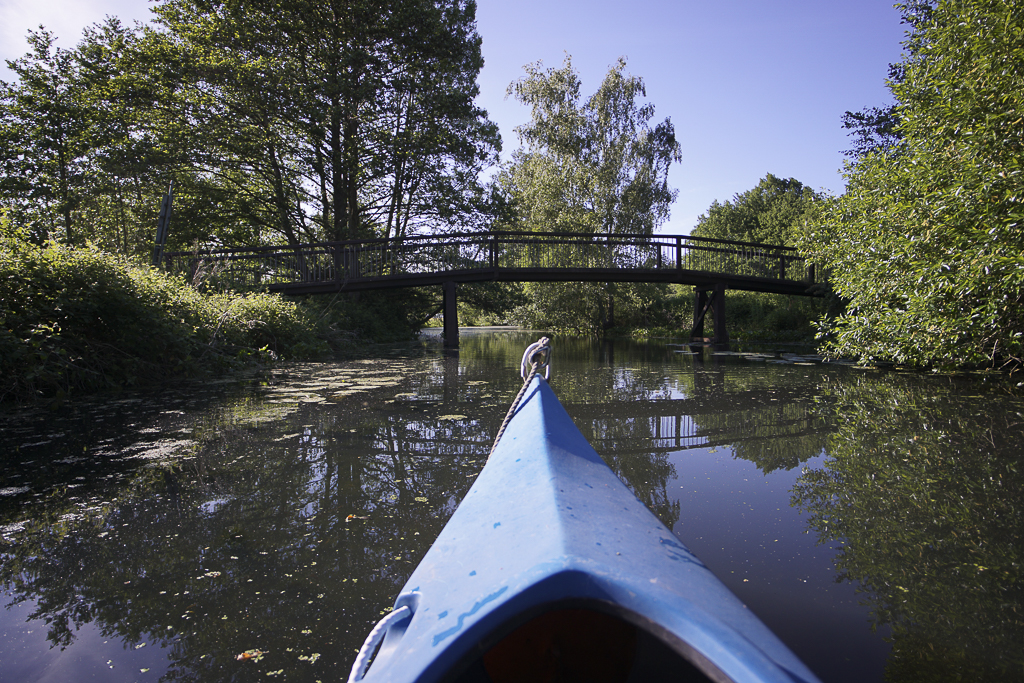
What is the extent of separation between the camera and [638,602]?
0.71m

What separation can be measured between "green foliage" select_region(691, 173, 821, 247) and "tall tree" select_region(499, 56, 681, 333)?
14.8 m

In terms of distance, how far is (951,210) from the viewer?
469 cm

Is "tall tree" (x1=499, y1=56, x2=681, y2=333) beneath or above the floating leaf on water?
above

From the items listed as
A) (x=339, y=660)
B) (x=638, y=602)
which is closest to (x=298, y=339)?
(x=339, y=660)

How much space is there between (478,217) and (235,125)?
22.0 feet

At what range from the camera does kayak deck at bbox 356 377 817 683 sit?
69cm

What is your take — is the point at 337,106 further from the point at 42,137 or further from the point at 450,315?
the point at 42,137

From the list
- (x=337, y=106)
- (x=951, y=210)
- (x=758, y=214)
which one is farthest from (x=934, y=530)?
(x=758, y=214)

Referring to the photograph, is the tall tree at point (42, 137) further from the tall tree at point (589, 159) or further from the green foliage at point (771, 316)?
the green foliage at point (771, 316)

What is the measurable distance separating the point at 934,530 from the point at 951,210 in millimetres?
3944

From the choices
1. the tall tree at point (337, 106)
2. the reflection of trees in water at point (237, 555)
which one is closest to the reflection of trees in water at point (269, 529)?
the reflection of trees in water at point (237, 555)

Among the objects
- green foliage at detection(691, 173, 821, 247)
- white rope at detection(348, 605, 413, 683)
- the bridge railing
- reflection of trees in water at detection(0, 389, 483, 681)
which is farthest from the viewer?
green foliage at detection(691, 173, 821, 247)

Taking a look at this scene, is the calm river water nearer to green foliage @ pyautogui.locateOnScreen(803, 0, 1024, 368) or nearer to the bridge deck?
green foliage @ pyautogui.locateOnScreen(803, 0, 1024, 368)

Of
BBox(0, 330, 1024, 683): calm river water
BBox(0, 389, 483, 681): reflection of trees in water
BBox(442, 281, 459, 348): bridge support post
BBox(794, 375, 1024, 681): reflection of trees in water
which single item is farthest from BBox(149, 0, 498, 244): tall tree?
BBox(794, 375, 1024, 681): reflection of trees in water
